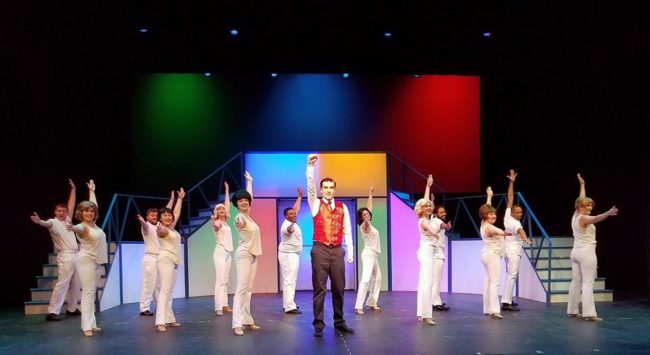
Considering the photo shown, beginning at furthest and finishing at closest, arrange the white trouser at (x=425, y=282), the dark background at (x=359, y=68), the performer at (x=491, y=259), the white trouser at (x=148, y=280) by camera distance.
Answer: the dark background at (x=359, y=68) → the white trouser at (x=148, y=280) → the performer at (x=491, y=259) → the white trouser at (x=425, y=282)

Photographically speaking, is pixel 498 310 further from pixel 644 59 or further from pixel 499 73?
pixel 499 73

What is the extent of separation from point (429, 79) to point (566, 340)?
29.5ft

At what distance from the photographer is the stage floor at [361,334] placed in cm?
571

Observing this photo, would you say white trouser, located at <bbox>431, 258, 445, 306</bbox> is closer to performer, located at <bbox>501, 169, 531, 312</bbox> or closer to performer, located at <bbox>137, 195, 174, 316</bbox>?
performer, located at <bbox>501, 169, 531, 312</bbox>

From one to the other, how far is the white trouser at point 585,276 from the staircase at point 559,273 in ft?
4.90

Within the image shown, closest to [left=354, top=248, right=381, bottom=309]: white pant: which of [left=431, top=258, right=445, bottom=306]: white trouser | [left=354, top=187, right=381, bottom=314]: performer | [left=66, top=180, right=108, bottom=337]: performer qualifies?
[left=354, top=187, right=381, bottom=314]: performer

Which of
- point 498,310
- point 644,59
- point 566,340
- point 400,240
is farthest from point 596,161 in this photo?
point 566,340

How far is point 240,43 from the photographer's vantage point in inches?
444

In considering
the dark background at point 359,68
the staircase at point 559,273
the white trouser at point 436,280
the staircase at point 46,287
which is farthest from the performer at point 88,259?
the staircase at point 559,273

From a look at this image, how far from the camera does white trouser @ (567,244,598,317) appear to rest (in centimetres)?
730

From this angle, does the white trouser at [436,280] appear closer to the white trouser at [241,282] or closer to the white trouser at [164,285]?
the white trouser at [241,282]

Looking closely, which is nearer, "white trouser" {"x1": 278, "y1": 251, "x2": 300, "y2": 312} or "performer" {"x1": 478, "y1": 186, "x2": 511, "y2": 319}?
"performer" {"x1": 478, "y1": 186, "x2": 511, "y2": 319}

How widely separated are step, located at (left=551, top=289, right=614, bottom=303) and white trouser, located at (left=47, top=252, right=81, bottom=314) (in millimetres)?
6670

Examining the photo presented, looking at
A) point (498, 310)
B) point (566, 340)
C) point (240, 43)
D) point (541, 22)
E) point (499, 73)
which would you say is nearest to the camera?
point (566, 340)
